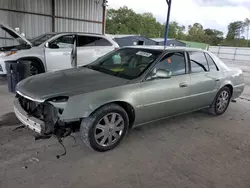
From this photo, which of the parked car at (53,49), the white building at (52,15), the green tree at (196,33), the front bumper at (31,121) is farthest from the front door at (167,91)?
the green tree at (196,33)

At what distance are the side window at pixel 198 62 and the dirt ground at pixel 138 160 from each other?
110 centimetres

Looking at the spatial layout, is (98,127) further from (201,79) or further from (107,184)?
(201,79)

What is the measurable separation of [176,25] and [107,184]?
225 feet

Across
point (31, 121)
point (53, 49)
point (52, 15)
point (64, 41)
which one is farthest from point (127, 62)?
point (52, 15)

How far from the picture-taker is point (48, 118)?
2734 mm

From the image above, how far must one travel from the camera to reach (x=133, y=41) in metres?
16.1

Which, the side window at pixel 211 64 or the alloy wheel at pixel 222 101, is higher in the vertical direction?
the side window at pixel 211 64

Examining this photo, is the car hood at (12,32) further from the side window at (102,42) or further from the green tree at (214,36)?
the green tree at (214,36)

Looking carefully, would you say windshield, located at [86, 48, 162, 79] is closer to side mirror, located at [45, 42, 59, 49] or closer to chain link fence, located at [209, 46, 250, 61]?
side mirror, located at [45, 42, 59, 49]

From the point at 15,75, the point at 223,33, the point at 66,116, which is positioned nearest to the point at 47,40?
the point at 15,75

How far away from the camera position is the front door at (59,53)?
6538 millimetres

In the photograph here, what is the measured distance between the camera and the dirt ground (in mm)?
2445

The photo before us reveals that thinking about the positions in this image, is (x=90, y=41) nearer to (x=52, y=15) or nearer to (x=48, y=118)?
(x=48, y=118)

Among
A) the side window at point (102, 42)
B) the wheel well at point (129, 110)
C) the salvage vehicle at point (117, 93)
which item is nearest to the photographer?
the salvage vehicle at point (117, 93)
